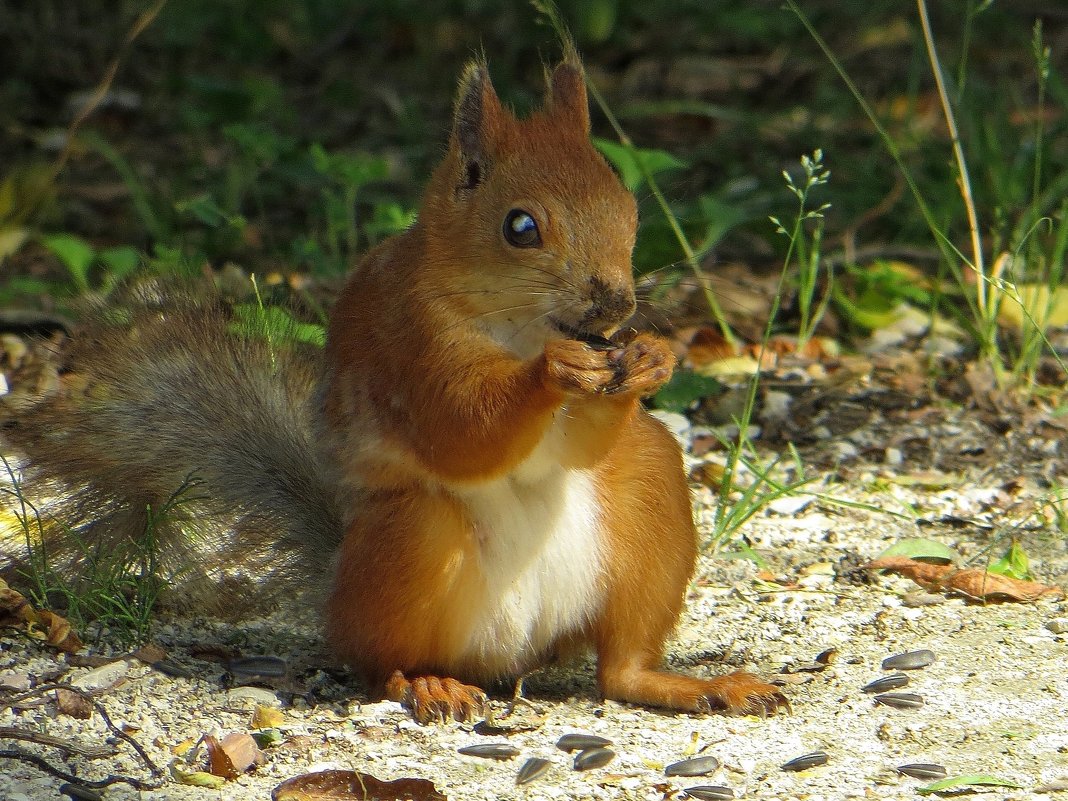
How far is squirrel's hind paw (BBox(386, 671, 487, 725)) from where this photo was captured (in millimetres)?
2062

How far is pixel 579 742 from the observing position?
77.7 inches

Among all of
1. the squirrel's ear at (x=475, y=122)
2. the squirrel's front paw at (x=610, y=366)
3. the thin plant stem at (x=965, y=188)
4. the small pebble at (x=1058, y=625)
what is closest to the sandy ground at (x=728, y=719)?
the small pebble at (x=1058, y=625)

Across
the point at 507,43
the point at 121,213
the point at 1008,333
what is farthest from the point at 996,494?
the point at 507,43

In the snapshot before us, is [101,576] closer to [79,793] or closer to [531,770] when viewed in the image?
[79,793]

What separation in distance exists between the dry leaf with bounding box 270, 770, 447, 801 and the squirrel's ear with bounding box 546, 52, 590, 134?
3.15 ft

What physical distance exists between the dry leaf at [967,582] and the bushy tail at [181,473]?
1.02 meters

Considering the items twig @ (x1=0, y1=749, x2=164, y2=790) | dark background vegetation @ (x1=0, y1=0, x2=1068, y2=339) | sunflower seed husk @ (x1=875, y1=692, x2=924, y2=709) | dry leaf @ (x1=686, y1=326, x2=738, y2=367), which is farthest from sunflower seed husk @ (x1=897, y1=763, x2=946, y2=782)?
dry leaf @ (x1=686, y1=326, x2=738, y2=367)

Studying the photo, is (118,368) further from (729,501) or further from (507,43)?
(507,43)

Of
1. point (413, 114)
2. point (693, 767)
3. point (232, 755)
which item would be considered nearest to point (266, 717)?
point (232, 755)

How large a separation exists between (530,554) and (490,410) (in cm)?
29

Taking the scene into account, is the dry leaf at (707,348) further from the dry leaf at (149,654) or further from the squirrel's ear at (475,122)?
the dry leaf at (149,654)

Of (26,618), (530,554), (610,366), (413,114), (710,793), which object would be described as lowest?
(710,793)

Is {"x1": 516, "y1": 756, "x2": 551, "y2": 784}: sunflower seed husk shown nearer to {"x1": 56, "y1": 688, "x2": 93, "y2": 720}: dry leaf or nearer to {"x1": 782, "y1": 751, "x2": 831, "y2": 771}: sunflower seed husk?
{"x1": 782, "y1": 751, "x2": 831, "y2": 771}: sunflower seed husk

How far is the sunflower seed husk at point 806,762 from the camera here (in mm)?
1900
